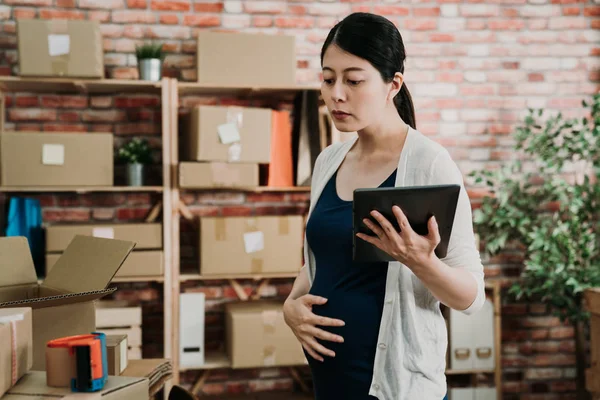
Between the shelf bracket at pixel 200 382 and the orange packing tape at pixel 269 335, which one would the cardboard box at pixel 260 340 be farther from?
the shelf bracket at pixel 200 382

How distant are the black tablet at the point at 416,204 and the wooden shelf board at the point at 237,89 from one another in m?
2.02

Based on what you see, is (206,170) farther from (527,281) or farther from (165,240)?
(527,281)

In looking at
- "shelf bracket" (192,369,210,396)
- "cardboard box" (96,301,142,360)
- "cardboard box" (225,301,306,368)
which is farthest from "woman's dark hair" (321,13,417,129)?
"shelf bracket" (192,369,210,396)

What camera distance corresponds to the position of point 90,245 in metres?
1.57

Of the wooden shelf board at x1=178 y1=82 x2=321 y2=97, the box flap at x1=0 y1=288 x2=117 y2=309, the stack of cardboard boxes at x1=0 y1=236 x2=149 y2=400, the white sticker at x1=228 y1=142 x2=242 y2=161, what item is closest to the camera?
the stack of cardboard boxes at x1=0 y1=236 x2=149 y2=400

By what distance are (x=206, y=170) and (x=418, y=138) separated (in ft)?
5.80

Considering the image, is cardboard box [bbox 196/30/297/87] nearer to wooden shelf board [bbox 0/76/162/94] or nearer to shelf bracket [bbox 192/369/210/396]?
wooden shelf board [bbox 0/76/162/94]

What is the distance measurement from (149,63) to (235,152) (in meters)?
0.63

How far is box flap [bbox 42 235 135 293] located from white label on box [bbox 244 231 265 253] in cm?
130

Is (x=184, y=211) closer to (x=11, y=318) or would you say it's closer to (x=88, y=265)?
(x=88, y=265)

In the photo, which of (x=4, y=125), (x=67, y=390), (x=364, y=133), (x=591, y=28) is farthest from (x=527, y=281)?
(x=4, y=125)

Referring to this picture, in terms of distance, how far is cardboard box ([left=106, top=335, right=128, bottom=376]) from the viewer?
157 centimetres

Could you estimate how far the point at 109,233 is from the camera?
9.29ft

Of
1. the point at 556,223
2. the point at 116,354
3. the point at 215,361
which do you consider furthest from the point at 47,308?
the point at 556,223
